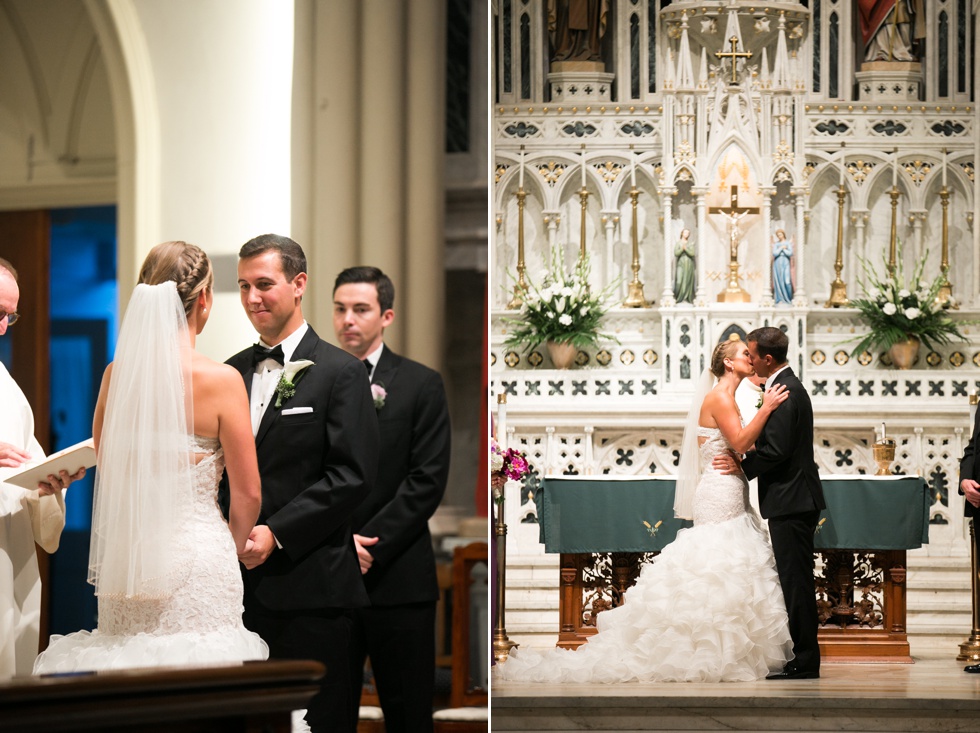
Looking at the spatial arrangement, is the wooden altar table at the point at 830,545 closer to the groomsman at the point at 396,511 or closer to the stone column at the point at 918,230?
the stone column at the point at 918,230

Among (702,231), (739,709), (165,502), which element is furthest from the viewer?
(702,231)

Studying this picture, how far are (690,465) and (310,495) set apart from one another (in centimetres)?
374

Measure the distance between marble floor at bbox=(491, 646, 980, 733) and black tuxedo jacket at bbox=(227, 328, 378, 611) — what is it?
2316 millimetres

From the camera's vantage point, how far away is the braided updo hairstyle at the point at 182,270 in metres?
3.83

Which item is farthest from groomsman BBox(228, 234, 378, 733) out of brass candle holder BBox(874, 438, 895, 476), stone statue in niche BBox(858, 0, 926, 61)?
stone statue in niche BBox(858, 0, 926, 61)

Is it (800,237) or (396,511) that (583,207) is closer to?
(800,237)

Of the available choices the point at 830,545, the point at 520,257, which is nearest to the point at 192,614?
the point at 830,545

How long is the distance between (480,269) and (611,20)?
5799mm

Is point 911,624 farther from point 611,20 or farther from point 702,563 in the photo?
point 611,20

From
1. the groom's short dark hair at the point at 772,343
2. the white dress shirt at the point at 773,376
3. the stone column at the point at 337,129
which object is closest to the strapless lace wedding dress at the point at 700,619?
the white dress shirt at the point at 773,376

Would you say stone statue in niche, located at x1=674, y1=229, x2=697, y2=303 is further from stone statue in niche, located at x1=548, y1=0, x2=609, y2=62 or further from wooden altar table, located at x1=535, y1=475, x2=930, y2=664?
wooden altar table, located at x1=535, y1=475, x2=930, y2=664

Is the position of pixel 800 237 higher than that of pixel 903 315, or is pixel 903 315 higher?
pixel 800 237

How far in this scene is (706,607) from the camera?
6555mm

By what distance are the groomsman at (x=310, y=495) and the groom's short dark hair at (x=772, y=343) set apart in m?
3.39
